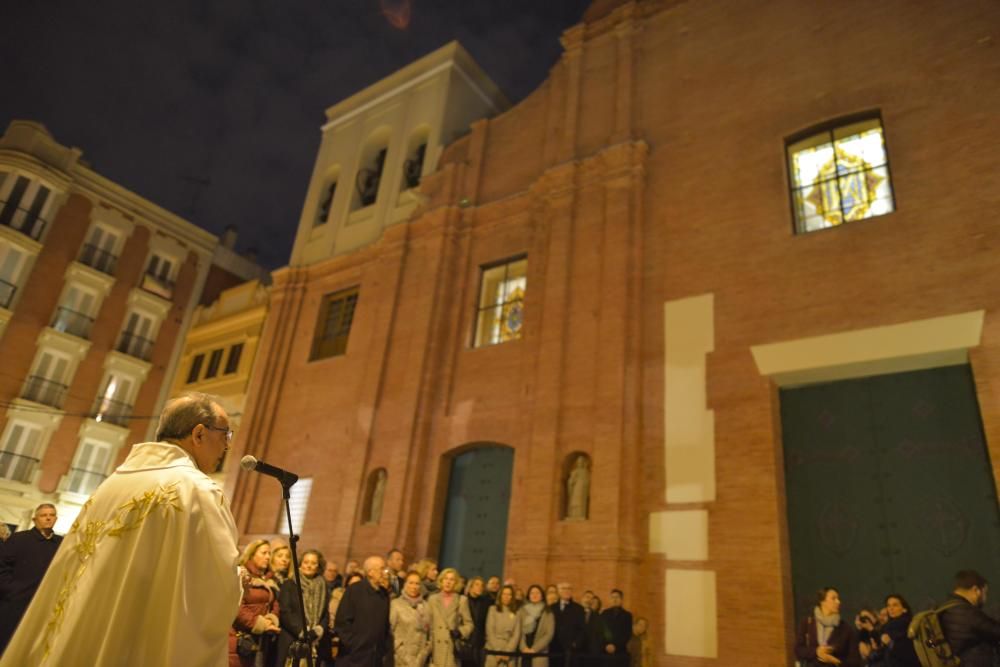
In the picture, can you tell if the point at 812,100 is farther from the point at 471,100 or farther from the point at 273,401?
the point at 273,401

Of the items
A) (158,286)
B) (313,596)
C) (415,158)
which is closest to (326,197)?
(415,158)

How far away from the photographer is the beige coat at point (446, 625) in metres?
7.78

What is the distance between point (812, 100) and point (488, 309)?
23.3 feet

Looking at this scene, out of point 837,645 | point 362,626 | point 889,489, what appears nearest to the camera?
point 362,626

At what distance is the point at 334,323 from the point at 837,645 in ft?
44.7

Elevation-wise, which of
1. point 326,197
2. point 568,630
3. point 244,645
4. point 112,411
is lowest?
point 244,645

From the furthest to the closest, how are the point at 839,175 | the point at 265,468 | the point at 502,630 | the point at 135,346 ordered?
the point at 135,346 → the point at 839,175 → the point at 502,630 → the point at 265,468

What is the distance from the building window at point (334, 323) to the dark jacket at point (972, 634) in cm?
1374

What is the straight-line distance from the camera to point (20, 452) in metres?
21.9

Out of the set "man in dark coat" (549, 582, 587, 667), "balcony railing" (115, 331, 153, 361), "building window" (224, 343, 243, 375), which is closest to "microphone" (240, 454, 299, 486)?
"man in dark coat" (549, 582, 587, 667)

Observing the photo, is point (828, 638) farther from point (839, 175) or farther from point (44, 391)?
point (44, 391)

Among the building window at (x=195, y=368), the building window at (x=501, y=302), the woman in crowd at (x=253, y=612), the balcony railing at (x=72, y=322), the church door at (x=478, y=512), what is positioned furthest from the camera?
the balcony railing at (x=72, y=322)

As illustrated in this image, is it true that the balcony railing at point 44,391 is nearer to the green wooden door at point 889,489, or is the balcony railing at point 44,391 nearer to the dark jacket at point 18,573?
the dark jacket at point 18,573

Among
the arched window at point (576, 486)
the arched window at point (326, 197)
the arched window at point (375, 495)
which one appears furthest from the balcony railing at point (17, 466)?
the arched window at point (576, 486)
